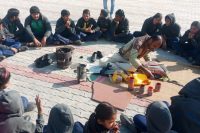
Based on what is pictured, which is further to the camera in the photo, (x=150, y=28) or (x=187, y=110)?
(x=150, y=28)

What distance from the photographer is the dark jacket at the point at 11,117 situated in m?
4.06

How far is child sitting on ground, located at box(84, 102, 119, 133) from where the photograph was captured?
13.4ft

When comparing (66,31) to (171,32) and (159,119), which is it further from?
(159,119)

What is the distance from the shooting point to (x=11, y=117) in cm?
416

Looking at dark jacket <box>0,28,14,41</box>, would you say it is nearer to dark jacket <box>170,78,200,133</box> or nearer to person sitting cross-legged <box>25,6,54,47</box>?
person sitting cross-legged <box>25,6,54,47</box>

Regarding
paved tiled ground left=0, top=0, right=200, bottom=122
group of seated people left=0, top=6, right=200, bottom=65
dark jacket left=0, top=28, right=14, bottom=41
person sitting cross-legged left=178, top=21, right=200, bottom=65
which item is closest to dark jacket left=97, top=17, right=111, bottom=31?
group of seated people left=0, top=6, right=200, bottom=65

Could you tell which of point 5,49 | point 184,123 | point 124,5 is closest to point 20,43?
point 5,49

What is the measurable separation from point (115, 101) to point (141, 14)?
6748 mm

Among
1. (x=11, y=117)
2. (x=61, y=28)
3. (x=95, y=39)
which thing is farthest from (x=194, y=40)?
(x=11, y=117)

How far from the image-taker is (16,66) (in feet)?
23.4

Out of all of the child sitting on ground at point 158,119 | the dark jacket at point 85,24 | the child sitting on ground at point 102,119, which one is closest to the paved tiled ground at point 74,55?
the dark jacket at point 85,24

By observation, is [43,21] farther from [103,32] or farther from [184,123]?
[184,123]

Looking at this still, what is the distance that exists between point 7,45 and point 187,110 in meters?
4.86

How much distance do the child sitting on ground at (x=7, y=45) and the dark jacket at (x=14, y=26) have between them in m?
0.23
